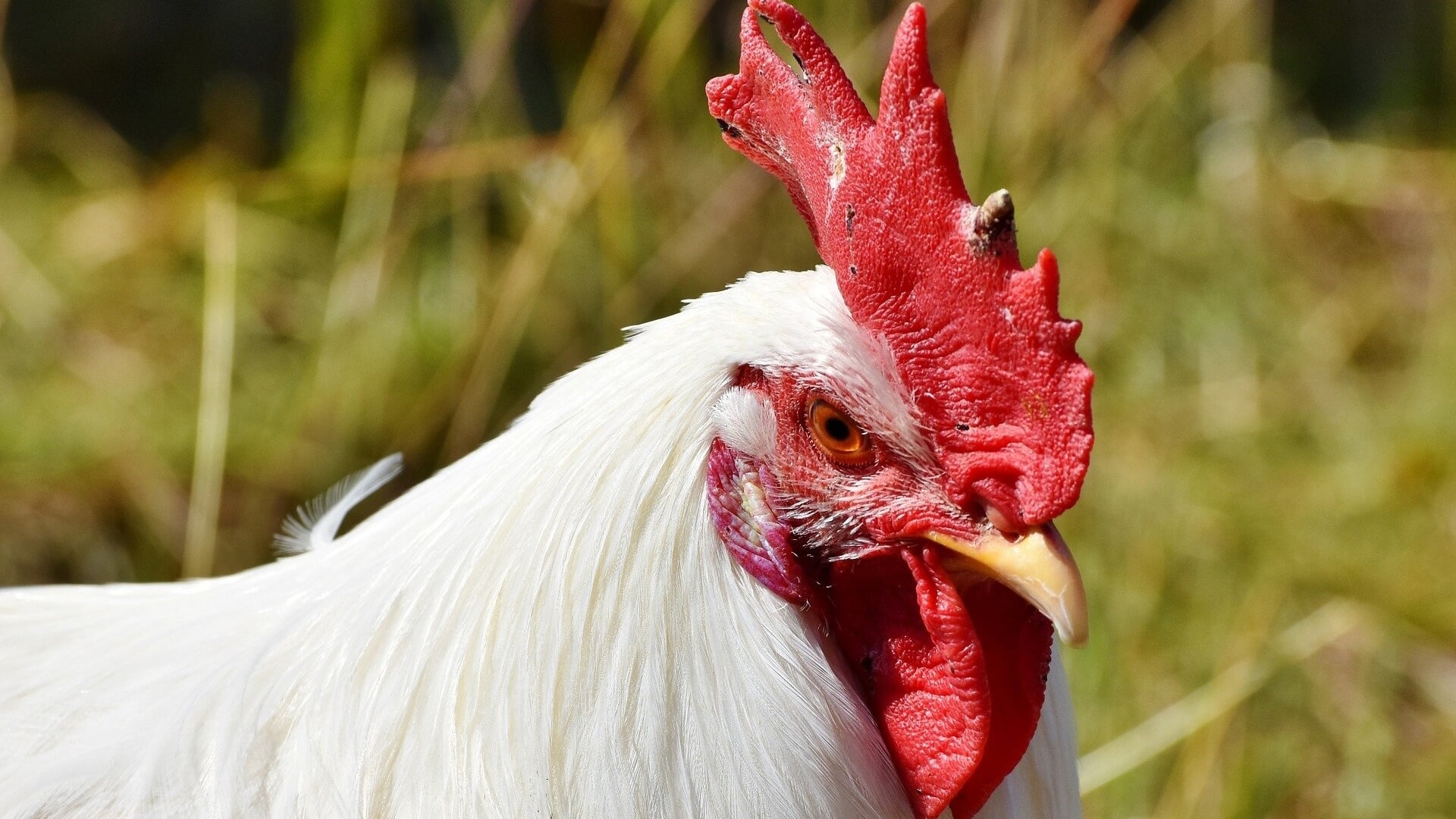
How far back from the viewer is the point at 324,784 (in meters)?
1.49

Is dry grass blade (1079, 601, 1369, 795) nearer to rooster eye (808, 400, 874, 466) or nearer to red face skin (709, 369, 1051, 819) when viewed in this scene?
red face skin (709, 369, 1051, 819)

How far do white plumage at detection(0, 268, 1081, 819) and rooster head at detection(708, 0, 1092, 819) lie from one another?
1.3 inches

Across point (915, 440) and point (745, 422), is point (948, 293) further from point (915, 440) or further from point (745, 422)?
point (745, 422)

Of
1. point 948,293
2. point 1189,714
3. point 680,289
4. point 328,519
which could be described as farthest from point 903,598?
point 680,289

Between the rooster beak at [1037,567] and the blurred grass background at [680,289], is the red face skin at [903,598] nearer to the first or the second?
the rooster beak at [1037,567]

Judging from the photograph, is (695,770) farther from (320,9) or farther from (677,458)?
(320,9)

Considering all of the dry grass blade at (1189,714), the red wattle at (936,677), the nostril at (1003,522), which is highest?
the nostril at (1003,522)

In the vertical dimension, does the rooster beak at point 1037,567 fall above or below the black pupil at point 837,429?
below

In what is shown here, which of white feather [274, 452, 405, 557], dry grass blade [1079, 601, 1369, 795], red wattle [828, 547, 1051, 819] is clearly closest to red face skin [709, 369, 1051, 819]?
red wattle [828, 547, 1051, 819]

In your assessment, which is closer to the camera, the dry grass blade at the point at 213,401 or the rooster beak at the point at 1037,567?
the rooster beak at the point at 1037,567

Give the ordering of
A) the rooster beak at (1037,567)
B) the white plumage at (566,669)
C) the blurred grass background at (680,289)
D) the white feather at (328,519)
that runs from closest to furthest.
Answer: the rooster beak at (1037,567) < the white plumage at (566,669) < the white feather at (328,519) < the blurred grass background at (680,289)

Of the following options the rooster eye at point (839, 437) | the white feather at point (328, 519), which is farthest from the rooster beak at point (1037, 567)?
the white feather at point (328, 519)

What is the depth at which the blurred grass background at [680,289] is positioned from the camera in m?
3.24

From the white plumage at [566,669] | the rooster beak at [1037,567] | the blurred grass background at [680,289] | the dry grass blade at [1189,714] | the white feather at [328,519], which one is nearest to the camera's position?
the rooster beak at [1037,567]
